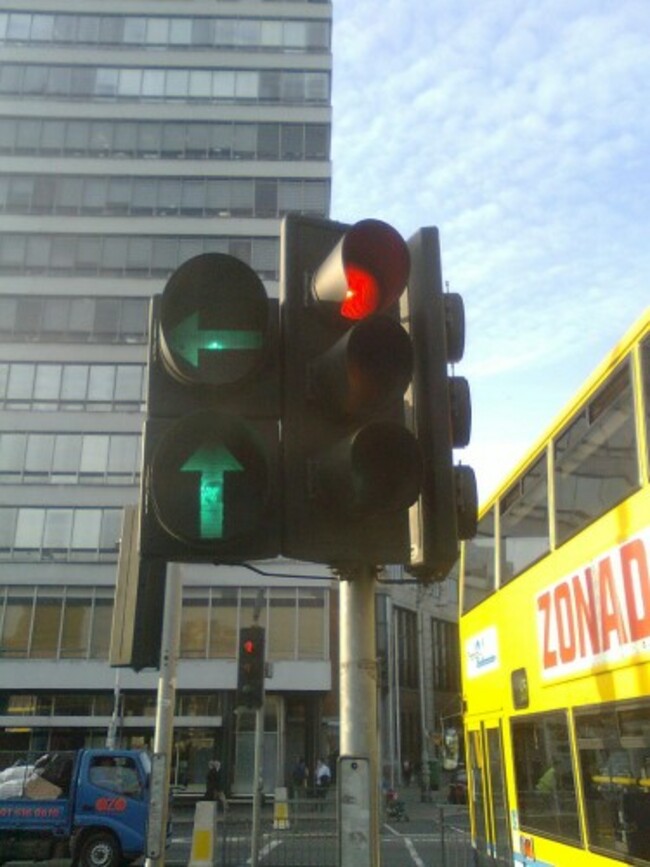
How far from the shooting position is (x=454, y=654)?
56.8m

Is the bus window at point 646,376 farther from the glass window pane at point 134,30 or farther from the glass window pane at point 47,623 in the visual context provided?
the glass window pane at point 134,30

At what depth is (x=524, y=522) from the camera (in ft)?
24.7

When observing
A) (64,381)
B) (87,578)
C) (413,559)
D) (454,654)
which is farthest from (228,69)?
(413,559)

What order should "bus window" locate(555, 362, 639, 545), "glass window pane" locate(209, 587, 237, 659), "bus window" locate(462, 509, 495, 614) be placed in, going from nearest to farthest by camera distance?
"bus window" locate(555, 362, 639, 545), "bus window" locate(462, 509, 495, 614), "glass window pane" locate(209, 587, 237, 659)

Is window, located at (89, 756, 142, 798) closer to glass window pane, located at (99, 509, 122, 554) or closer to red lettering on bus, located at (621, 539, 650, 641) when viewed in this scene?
red lettering on bus, located at (621, 539, 650, 641)

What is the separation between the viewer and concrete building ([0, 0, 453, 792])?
31.9 metres

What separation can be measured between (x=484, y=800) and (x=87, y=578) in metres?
26.5

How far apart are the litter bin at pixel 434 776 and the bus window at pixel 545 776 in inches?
1318

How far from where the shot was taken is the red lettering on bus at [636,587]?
4.81 m

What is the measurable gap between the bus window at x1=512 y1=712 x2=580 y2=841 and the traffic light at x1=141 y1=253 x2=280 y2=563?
416cm

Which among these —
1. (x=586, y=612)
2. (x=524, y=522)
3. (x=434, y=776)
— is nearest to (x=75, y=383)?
(x=434, y=776)

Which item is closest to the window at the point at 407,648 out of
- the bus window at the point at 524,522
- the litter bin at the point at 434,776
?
the litter bin at the point at 434,776

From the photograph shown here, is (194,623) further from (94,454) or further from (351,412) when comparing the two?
(351,412)

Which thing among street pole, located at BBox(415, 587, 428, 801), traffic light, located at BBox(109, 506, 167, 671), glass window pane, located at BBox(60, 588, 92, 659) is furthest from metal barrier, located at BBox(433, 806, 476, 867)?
street pole, located at BBox(415, 587, 428, 801)
